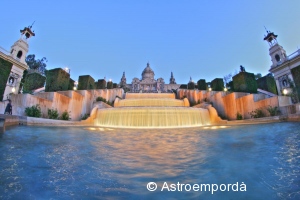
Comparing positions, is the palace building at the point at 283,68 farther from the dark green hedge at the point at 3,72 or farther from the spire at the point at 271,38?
the dark green hedge at the point at 3,72

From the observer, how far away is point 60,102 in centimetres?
1344

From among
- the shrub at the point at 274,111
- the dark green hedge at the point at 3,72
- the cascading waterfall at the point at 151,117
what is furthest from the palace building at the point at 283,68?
the dark green hedge at the point at 3,72

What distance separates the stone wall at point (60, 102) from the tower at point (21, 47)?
21.1 meters

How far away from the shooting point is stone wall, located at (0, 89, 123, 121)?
11266mm

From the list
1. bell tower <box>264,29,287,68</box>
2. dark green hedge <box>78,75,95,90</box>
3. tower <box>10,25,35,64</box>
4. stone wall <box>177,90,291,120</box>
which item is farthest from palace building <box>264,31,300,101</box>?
tower <box>10,25,35,64</box>

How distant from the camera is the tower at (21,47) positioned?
97.2ft

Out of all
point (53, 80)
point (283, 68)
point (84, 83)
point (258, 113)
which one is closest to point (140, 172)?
point (258, 113)

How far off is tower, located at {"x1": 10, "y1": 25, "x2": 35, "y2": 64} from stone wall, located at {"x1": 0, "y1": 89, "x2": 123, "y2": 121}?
69.2 feet

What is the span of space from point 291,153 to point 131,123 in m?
10.0

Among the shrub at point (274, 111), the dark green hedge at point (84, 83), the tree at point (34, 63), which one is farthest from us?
the tree at point (34, 63)

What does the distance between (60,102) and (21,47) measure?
25.5m

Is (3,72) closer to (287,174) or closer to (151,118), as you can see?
(151,118)

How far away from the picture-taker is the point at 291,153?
3500 mm

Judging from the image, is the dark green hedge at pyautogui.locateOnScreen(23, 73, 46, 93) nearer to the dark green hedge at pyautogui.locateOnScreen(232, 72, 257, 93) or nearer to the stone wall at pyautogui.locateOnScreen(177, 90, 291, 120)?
the stone wall at pyautogui.locateOnScreen(177, 90, 291, 120)
